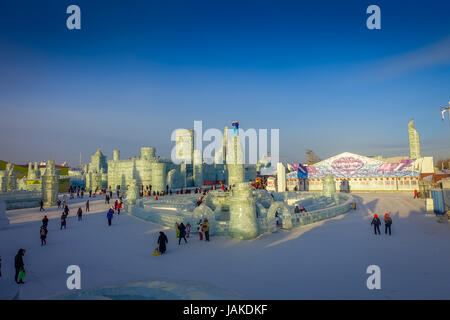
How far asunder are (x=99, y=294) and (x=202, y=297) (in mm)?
2539

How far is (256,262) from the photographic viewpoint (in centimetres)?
766

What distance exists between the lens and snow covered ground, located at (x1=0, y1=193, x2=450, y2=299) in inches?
227

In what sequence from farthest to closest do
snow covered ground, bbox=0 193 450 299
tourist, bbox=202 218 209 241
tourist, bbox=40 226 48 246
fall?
1. tourist, bbox=202 218 209 241
2. tourist, bbox=40 226 48 246
3. snow covered ground, bbox=0 193 450 299

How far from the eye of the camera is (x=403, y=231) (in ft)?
37.2

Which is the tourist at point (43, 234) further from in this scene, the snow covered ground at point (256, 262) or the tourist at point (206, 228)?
the tourist at point (206, 228)

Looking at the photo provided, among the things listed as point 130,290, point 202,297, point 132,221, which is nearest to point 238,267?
point 202,297

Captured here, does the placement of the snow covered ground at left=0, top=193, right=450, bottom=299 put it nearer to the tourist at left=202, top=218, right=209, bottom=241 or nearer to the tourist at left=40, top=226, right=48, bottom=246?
the tourist at left=40, top=226, right=48, bottom=246

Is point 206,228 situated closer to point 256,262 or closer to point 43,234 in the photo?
point 256,262

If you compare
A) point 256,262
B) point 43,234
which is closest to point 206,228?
point 256,262

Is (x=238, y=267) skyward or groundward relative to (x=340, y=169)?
groundward

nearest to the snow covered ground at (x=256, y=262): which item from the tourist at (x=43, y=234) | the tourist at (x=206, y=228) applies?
the tourist at (x=43, y=234)

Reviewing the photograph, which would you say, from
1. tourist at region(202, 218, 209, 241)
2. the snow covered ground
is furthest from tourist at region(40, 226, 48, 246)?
tourist at region(202, 218, 209, 241)
